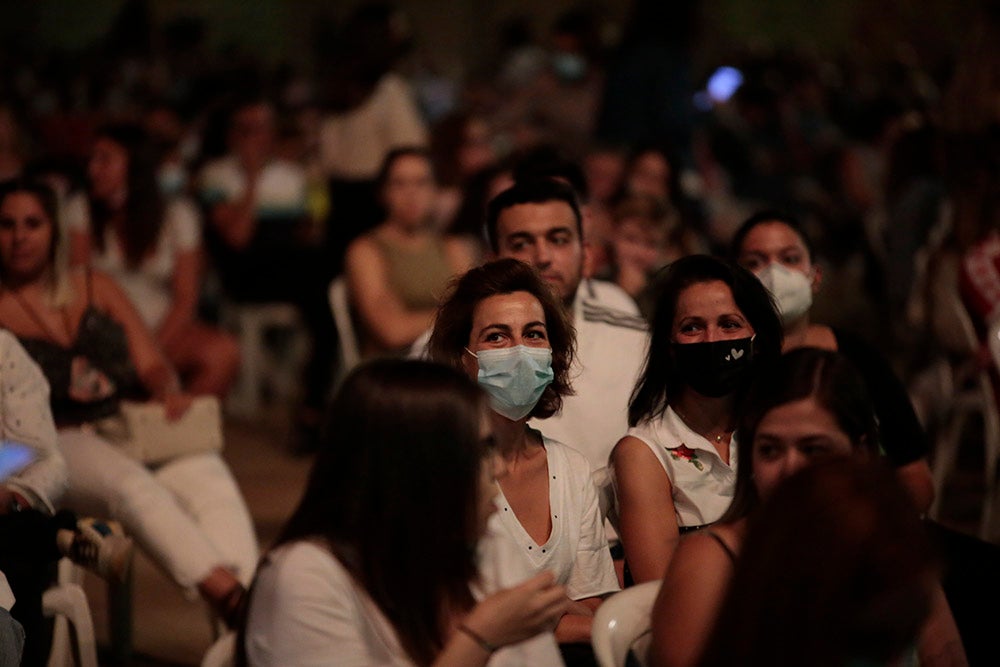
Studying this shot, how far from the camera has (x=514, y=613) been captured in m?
2.09

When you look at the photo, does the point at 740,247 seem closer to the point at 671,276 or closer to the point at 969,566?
the point at 671,276

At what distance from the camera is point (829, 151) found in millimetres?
10664

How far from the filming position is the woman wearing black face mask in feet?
9.53

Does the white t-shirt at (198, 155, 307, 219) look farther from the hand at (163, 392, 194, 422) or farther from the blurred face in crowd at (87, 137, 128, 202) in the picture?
the hand at (163, 392, 194, 422)

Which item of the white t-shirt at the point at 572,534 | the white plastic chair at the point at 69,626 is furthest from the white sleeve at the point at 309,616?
the white plastic chair at the point at 69,626

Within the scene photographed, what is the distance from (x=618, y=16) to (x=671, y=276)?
1402 centimetres

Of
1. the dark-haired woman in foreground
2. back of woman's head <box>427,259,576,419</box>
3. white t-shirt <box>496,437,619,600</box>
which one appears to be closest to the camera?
the dark-haired woman in foreground

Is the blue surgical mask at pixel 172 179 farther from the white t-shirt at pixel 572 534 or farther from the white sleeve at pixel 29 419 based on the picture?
the white t-shirt at pixel 572 534

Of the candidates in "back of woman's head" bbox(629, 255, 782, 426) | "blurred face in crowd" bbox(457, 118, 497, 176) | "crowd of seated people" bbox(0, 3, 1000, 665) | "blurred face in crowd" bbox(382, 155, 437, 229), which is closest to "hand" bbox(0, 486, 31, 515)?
"crowd of seated people" bbox(0, 3, 1000, 665)

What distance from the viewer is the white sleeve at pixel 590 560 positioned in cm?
295

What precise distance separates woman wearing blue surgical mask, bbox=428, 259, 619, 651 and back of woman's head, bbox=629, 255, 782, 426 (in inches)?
7.7

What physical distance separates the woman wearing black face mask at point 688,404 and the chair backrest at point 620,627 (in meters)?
0.36

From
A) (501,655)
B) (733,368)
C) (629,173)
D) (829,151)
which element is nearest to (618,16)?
(829,151)

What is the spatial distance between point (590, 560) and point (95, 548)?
109 cm
